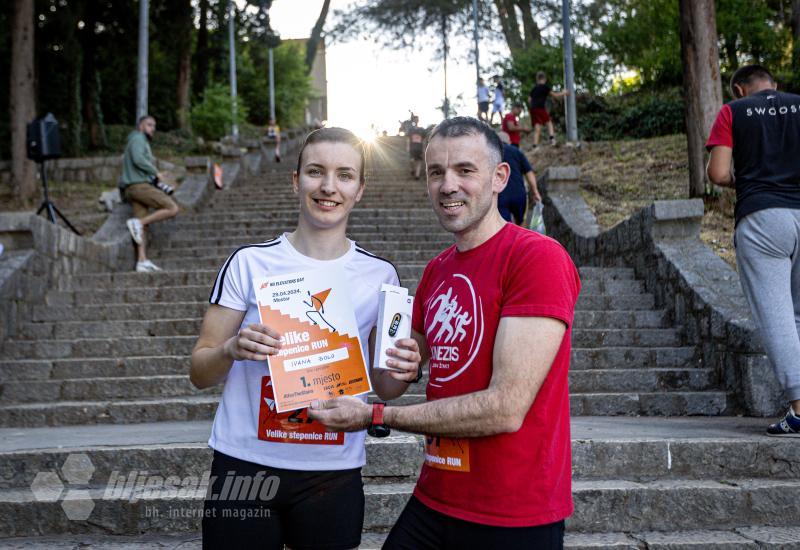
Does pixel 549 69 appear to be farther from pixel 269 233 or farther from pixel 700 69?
pixel 269 233

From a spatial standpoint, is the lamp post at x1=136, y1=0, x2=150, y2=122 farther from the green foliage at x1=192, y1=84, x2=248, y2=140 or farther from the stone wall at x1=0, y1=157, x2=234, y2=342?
the green foliage at x1=192, y1=84, x2=248, y2=140

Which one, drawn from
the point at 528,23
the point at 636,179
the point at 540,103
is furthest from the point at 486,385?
the point at 528,23

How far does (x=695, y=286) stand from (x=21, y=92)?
1661 centimetres

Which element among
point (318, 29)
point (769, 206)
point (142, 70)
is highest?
point (318, 29)

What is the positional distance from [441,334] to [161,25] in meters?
31.8

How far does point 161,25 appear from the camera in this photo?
31297mm

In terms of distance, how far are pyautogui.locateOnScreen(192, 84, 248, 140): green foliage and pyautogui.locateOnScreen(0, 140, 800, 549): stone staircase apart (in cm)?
2000

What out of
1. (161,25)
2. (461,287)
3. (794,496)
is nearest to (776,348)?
(794,496)

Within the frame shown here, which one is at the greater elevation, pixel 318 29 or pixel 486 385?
pixel 318 29

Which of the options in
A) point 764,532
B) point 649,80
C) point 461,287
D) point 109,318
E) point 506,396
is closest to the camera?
point 506,396

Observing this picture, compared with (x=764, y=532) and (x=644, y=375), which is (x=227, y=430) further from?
(x=644, y=375)

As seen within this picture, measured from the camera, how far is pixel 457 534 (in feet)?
7.18

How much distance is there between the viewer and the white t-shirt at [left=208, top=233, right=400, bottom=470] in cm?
239

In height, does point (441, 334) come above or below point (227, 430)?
above
